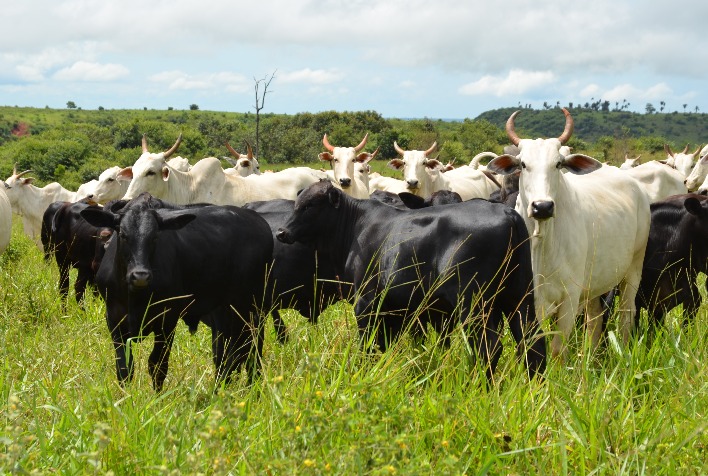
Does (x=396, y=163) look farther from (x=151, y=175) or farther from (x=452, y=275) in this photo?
(x=452, y=275)

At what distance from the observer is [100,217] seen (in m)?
4.90

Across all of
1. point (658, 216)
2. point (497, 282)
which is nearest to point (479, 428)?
point (497, 282)

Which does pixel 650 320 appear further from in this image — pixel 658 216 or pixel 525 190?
pixel 525 190

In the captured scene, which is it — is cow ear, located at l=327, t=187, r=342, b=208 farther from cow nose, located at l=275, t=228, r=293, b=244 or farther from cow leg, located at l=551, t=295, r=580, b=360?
cow leg, located at l=551, t=295, r=580, b=360

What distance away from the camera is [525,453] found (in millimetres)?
3373

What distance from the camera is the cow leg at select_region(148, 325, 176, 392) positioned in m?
5.03

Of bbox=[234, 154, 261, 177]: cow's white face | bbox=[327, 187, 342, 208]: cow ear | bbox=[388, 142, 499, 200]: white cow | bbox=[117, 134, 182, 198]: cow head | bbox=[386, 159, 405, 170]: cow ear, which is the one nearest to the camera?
bbox=[327, 187, 342, 208]: cow ear

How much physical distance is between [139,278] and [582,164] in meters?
3.10

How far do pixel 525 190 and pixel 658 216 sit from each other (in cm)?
202

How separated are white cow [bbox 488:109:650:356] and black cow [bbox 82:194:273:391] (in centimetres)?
181

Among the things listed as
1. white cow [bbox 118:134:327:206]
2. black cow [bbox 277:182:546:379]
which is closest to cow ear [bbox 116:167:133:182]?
white cow [bbox 118:134:327:206]

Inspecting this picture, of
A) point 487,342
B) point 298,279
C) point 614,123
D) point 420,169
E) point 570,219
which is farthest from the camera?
point 614,123

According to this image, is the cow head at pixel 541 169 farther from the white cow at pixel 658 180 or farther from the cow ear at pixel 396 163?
the cow ear at pixel 396 163

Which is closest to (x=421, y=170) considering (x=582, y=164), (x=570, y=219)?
(x=582, y=164)
